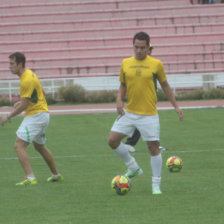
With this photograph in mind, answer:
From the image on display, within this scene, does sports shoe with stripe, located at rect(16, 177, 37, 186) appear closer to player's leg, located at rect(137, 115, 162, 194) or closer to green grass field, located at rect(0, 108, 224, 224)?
green grass field, located at rect(0, 108, 224, 224)

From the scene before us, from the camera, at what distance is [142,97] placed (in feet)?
27.0

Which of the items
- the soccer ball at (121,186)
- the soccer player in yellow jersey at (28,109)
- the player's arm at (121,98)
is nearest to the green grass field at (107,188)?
the soccer ball at (121,186)

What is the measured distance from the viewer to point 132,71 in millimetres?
8156

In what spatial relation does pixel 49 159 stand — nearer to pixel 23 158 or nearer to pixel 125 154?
pixel 23 158

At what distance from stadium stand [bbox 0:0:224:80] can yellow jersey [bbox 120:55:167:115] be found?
25.9 m

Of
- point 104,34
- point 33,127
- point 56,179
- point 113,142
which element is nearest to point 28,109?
point 33,127

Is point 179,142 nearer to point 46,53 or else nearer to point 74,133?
point 74,133

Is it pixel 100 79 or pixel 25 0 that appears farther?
pixel 25 0

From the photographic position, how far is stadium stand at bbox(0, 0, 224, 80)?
3528cm

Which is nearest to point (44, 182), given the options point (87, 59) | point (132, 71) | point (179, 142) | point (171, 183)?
point (171, 183)

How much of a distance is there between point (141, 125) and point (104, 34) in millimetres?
29410

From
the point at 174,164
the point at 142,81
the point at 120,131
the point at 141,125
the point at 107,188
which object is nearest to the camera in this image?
the point at 142,81

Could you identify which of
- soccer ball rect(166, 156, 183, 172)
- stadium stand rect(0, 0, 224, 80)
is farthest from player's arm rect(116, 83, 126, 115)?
stadium stand rect(0, 0, 224, 80)

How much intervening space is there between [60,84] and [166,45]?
8.20 meters
